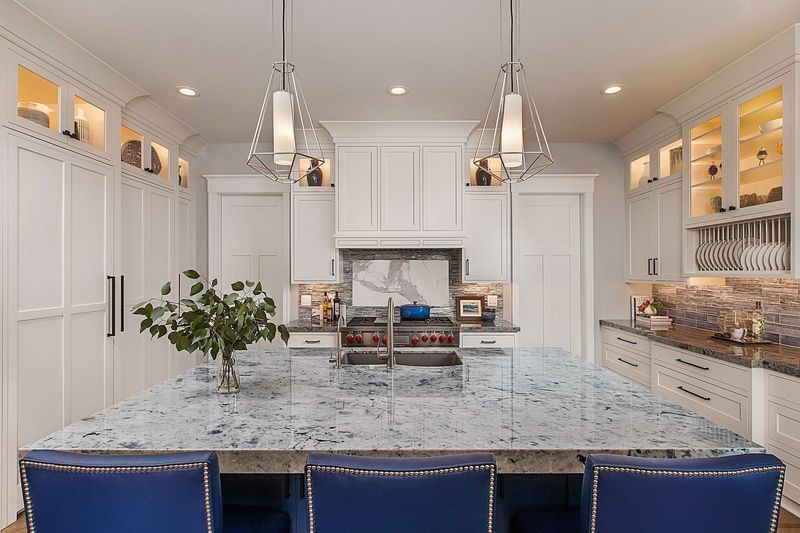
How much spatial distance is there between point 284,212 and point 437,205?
1555 millimetres

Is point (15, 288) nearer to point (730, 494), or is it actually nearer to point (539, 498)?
point (539, 498)

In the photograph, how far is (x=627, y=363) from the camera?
4.25 meters

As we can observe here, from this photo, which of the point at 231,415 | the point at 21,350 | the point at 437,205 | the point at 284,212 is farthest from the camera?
the point at 284,212

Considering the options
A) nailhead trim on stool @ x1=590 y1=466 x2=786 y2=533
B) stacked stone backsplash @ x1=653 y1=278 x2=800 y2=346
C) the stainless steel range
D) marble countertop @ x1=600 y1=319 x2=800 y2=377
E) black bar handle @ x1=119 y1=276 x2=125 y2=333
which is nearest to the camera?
nailhead trim on stool @ x1=590 y1=466 x2=786 y2=533

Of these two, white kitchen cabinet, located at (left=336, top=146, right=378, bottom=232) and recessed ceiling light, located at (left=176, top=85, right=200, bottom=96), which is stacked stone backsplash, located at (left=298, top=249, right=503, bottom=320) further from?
recessed ceiling light, located at (left=176, top=85, right=200, bottom=96)

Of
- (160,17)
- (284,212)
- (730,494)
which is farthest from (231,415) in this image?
(284,212)

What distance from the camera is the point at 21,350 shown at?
2490 mm

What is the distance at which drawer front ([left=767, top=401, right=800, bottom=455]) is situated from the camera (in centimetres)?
253

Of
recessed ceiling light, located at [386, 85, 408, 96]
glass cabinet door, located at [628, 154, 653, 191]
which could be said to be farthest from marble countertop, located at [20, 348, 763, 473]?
glass cabinet door, located at [628, 154, 653, 191]

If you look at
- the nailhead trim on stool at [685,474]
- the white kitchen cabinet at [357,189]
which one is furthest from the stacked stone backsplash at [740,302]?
the white kitchen cabinet at [357,189]

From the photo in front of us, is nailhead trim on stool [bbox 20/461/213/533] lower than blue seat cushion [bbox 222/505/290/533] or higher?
higher

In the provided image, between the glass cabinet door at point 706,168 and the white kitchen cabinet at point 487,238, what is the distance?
150 cm

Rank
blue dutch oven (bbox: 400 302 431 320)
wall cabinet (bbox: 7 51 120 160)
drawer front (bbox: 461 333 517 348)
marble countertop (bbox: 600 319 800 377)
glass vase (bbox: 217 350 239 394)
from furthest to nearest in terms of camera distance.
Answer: blue dutch oven (bbox: 400 302 431 320), drawer front (bbox: 461 333 517 348), marble countertop (bbox: 600 319 800 377), wall cabinet (bbox: 7 51 120 160), glass vase (bbox: 217 350 239 394)

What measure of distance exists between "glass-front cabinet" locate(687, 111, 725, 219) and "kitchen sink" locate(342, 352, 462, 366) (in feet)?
7.40
